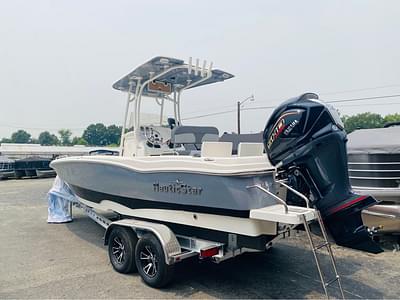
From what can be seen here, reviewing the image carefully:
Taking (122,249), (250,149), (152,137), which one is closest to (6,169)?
(152,137)

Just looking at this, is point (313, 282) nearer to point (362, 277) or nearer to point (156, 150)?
point (362, 277)

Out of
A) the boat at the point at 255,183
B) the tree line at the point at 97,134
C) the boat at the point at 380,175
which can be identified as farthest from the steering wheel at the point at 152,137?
the tree line at the point at 97,134

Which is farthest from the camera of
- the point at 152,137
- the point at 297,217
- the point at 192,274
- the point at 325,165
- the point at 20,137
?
the point at 20,137

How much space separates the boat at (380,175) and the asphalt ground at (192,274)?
1.67ft

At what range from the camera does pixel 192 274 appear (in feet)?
12.5

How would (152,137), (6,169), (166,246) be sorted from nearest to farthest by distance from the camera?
(166,246), (152,137), (6,169)

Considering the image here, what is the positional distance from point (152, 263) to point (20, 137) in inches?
3833

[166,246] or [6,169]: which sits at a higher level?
[166,246]

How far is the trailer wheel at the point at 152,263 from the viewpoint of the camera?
3.30 metres

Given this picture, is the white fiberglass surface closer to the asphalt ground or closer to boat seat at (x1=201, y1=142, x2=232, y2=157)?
boat seat at (x1=201, y1=142, x2=232, y2=157)

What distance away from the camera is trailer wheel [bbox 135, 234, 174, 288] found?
3297 millimetres

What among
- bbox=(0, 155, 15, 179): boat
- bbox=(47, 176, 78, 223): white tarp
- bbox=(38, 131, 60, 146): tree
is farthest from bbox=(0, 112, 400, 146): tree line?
bbox=(47, 176, 78, 223): white tarp

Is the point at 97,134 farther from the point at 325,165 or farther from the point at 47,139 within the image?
the point at 325,165

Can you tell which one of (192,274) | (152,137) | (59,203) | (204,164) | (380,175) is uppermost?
(152,137)
